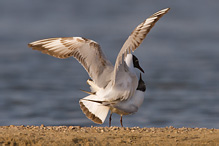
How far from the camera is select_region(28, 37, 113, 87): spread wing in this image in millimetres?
7535

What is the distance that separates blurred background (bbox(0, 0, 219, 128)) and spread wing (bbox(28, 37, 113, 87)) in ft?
7.75

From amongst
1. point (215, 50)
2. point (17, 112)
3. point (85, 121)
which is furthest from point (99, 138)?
point (215, 50)

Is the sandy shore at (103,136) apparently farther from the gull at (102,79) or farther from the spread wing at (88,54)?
the spread wing at (88,54)

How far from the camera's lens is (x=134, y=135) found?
634 cm

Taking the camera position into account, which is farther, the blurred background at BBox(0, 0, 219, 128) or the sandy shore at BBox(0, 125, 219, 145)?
the blurred background at BBox(0, 0, 219, 128)

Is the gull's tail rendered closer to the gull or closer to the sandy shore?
the gull

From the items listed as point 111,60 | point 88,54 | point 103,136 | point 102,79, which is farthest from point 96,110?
point 111,60

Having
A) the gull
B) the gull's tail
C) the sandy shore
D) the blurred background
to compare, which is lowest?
the sandy shore

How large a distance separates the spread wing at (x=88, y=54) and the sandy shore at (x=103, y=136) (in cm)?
108

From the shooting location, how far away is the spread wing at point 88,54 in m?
7.54

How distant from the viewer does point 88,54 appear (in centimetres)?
757

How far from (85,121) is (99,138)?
4439 millimetres

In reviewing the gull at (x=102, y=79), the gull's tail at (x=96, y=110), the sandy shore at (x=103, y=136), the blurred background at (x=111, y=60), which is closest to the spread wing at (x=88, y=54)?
the gull at (x=102, y=79)

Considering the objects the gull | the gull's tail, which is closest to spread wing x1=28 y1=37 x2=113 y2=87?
the gull
